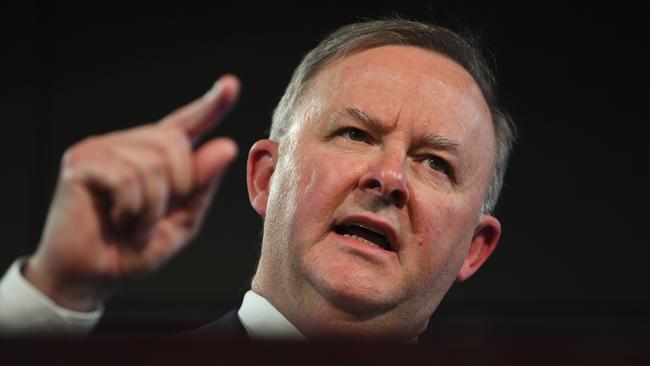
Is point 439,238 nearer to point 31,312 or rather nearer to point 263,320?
point 263,320

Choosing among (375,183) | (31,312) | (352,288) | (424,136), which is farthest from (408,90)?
(31,312)

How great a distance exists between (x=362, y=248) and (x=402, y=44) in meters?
0.39

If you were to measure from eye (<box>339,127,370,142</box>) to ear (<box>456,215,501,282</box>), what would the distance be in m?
0.28

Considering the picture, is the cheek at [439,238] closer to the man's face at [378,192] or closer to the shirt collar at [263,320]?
the man's face at [378,192]

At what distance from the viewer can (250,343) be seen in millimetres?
570

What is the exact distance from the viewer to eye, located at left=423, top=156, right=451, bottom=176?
130cm

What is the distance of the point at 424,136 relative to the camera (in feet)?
4.18

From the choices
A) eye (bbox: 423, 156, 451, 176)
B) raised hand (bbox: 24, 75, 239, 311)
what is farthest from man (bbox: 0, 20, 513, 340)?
raised hand (bbox: 24, 75, 239, 311)

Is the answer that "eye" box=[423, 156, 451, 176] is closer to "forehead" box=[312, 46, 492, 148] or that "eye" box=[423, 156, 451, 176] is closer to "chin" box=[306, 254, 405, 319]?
"forehead" box=[312, 46, 492, 148]

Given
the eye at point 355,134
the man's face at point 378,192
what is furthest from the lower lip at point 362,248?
the eye at point 355,134

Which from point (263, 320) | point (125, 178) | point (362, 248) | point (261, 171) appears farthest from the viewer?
point (261, 171)

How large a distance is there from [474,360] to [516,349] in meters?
0.03

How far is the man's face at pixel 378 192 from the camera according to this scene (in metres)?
1.18

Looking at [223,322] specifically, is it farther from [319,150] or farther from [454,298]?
[454,298]
